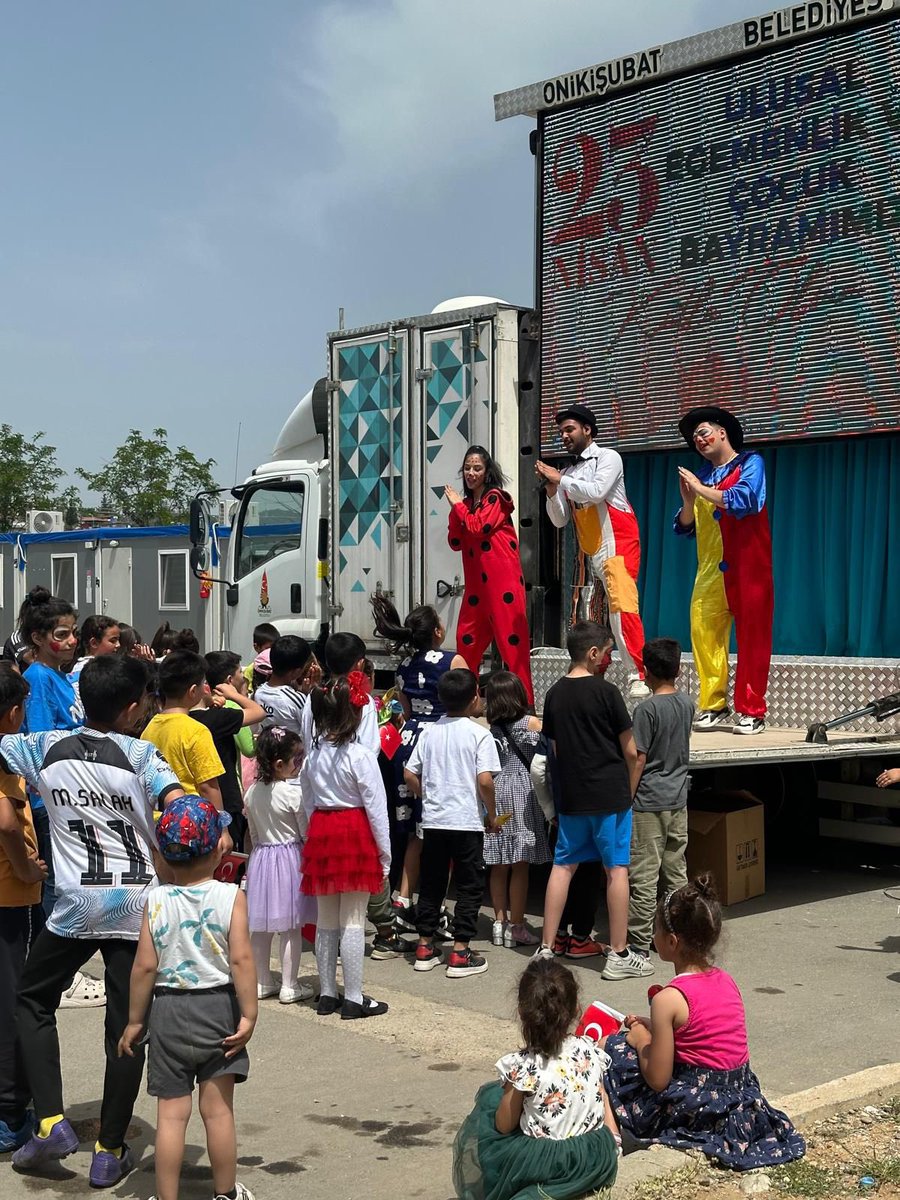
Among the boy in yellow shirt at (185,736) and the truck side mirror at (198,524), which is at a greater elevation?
the truck side mirror at (198,524)

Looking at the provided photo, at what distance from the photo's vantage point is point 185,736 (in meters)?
5.85

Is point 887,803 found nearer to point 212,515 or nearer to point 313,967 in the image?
→ point 313,967

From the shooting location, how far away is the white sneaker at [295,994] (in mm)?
6801

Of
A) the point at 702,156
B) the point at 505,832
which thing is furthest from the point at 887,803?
the point at 702,156

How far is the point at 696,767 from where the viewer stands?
25.3 ft

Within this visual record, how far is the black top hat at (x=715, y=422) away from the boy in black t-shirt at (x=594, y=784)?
2901 mm

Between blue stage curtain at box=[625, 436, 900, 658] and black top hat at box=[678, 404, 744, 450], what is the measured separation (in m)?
0.39

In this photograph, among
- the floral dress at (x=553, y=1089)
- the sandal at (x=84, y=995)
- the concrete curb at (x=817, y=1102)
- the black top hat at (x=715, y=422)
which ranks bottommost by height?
the sandal at (x=84, y=995)

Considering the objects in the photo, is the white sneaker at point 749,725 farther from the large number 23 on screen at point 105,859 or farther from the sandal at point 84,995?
the large number 23 on screen at point 105,859

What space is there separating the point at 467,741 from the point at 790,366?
3.82m

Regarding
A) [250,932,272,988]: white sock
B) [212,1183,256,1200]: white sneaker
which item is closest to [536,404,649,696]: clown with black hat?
[250,932,272,988]: white sock

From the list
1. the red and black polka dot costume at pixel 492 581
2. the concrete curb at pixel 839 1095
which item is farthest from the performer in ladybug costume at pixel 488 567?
the concrete curb at pixel 839 1095

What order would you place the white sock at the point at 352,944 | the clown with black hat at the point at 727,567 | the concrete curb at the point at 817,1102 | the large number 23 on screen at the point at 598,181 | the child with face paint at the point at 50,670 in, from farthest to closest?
the large number 23 on screen at the point at 598,181 → the clown with black hat at the point at 727,567 → the white sock at the point at 352,944 → the child with face paint at the point at 50,670 → the concrete curb at the point at 817,1102

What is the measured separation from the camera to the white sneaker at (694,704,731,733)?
9.52 metres
